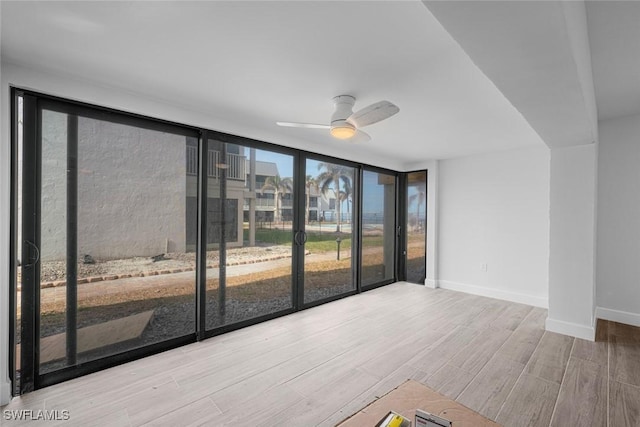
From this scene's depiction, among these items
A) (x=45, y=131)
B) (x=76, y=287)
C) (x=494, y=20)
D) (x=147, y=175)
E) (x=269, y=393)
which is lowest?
(x=269, y=393)

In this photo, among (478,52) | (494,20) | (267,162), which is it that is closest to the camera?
(494,20)

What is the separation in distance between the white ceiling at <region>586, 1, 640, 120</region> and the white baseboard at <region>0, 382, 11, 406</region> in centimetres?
443

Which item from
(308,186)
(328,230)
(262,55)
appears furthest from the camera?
(328,230)

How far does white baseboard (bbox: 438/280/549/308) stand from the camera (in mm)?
4191

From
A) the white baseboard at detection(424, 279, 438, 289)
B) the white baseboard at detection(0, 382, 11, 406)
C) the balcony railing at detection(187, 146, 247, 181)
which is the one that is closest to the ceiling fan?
the balcony railing at detection(187, 146, 247, 181)

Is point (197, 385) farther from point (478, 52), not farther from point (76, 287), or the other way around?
point (478, 52)

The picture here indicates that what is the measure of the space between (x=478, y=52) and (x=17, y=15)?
7.92 feet

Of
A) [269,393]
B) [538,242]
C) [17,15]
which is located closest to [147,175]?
[17,15]

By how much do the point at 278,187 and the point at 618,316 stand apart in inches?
178

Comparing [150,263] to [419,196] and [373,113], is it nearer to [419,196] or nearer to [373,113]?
[373,113]

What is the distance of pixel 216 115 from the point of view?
3055 millimetres

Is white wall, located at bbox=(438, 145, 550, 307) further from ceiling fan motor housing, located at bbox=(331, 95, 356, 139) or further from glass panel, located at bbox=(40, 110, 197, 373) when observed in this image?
glass panel, located at bbox=(40, 110, 197, 373)

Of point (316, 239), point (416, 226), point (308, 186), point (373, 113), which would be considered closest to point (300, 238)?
point (316, 239)

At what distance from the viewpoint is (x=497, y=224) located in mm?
4633
